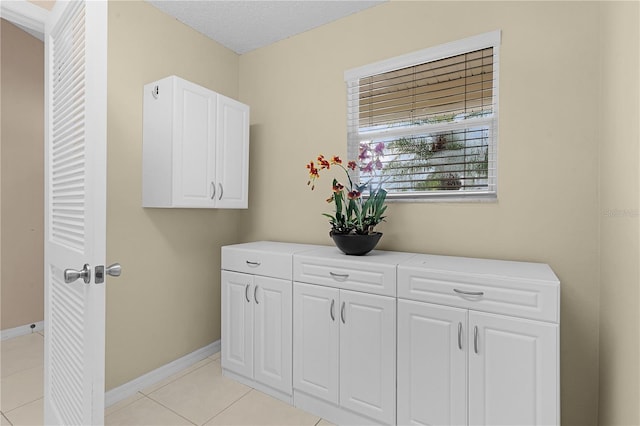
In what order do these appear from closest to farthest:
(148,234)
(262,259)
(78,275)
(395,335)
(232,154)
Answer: (78,275) < (395,335) < (262,259) < (148,234) < (232,154)

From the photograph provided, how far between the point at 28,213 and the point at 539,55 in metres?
4.23

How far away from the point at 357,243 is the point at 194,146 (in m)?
1.27

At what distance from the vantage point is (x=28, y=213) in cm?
317

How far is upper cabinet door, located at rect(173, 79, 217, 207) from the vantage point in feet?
7.13

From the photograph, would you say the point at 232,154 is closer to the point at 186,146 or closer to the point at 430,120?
the point at 186,146

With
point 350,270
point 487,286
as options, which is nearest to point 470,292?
point 487,286

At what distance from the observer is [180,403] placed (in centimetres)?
209

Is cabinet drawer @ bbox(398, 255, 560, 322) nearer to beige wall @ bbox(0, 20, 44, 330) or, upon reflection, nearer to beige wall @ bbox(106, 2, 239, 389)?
beige wall @ bbox(106, 2, 239, 389)

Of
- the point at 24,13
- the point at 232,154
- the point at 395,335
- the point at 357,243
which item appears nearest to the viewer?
the point at 24,13

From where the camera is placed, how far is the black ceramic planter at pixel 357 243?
1.98 meters

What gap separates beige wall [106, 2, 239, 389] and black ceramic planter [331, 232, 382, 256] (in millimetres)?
1292

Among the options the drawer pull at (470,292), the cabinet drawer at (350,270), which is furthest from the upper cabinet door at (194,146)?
the drawer pull at (470,292)

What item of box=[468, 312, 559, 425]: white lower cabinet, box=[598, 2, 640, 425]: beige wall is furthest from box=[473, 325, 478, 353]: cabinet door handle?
box=[598, 2, 640, 425]: beige wall

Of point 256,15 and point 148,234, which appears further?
point 256,15
